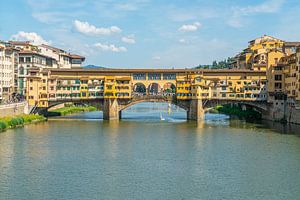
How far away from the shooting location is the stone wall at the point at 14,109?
53750 mm

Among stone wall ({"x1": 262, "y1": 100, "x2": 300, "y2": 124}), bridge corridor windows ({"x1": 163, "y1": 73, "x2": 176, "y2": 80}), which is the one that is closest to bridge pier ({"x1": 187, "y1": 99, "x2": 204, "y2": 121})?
bridge corridor windows ({"x1": 163, "y1": 73, "x2": 176, "y2": 80})

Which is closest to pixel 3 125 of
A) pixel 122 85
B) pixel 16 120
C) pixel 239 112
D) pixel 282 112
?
pixel 16 120

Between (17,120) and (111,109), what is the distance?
578 inches

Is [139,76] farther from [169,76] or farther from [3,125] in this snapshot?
[3,125]

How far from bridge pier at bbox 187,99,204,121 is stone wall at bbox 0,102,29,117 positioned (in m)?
20.7

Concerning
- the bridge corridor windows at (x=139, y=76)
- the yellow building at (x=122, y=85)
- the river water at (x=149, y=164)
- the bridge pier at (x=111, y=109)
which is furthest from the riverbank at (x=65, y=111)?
the river water at (x=149, y=164)

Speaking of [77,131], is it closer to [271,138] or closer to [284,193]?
[271,138]

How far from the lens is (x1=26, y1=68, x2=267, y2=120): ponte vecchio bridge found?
211ft

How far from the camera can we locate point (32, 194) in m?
24.9

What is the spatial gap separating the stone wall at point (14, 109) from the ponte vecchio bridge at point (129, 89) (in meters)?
2.42

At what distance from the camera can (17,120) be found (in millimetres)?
53062

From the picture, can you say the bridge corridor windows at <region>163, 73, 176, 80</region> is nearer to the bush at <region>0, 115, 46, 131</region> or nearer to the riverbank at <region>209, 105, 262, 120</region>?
the riverbank at <region>209, 105, 262, 120</region>

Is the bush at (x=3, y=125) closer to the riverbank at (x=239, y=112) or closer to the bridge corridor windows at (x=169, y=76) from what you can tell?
the bridge corridor windows at (x=169, y=76)

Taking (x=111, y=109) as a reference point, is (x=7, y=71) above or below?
above
